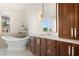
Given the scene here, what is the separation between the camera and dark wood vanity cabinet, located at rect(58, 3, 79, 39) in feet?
6.57

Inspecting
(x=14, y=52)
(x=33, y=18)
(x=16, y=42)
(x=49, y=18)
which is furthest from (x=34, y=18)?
(x=14, y=52)

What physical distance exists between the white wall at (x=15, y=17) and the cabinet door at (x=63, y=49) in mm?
569

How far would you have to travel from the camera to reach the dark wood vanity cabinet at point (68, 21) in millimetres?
2002

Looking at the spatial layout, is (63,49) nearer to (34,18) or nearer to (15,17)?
(34,18)

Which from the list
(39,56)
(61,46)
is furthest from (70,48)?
(39,56)

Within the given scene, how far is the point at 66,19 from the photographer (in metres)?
2.06

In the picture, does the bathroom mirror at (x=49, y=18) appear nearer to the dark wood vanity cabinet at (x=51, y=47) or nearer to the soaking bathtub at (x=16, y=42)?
the dark wood vanity cabinet at (x=51, y=47)

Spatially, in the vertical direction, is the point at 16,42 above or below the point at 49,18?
below

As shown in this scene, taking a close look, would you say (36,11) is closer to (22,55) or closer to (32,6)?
(32,6)

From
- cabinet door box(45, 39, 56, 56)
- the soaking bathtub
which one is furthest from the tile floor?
cabinet door box(45, 39, 56, 56)

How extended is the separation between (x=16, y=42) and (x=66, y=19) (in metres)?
0.74

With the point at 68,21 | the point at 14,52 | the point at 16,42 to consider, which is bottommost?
the point at 14,52

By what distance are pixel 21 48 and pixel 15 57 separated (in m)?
0.16

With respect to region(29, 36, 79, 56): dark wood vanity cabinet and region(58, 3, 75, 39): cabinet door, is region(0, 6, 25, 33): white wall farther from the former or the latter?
region(58, 3, 75, 39): cabinet door
